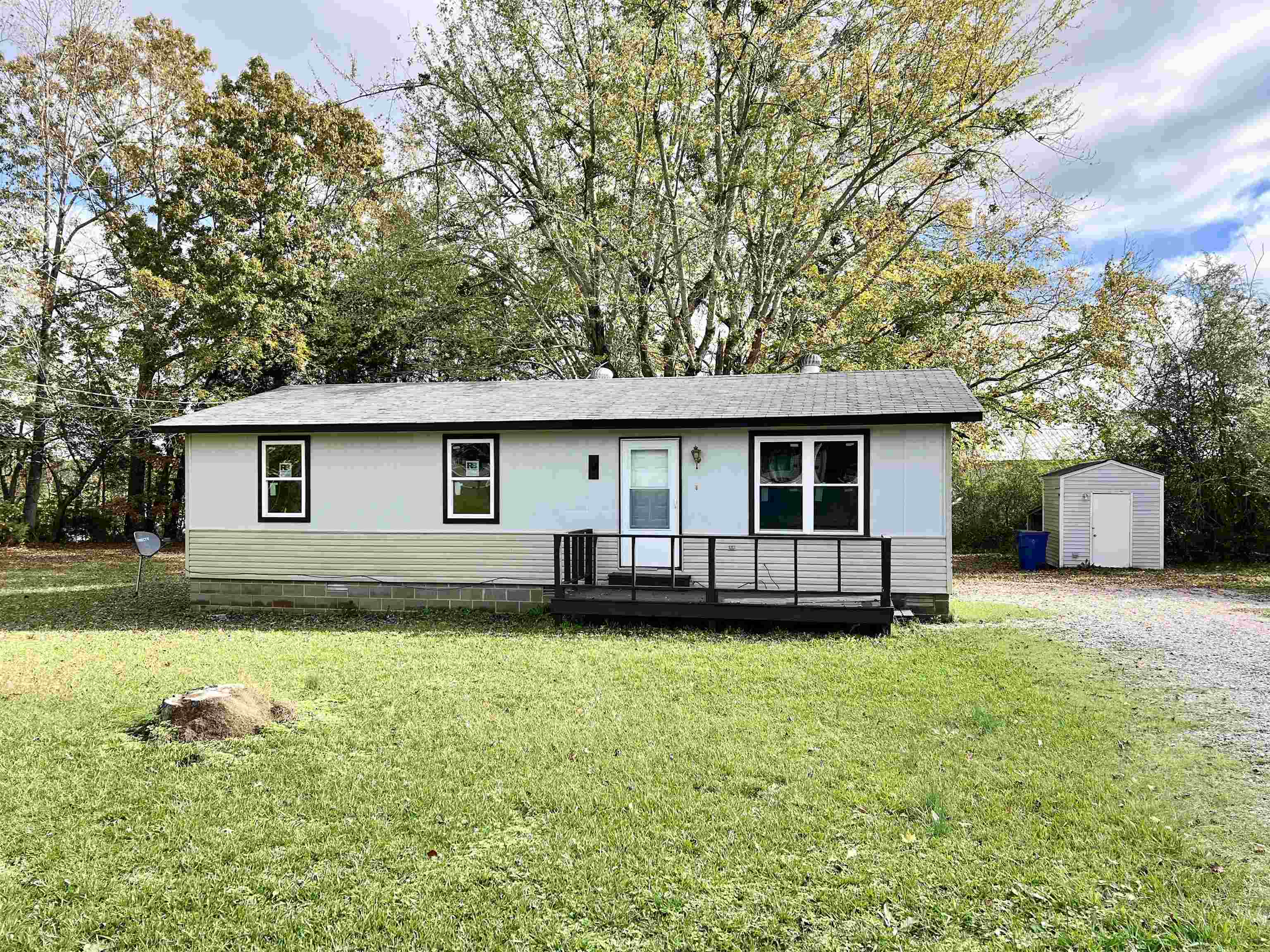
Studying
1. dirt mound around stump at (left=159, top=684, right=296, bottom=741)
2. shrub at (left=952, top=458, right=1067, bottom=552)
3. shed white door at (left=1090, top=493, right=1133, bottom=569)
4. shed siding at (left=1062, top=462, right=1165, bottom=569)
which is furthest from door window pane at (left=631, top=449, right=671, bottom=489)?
shrub at (left=952, top=458, right=1067, bottom=552)

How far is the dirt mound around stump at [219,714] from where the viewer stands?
5070mm

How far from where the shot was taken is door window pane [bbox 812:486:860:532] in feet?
32.8

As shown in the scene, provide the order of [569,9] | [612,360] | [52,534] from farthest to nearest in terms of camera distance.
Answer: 1. [52,534]
2. [612,360]
3. [569,9]

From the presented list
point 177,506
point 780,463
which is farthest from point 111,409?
point 780,463

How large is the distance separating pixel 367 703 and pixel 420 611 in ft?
16.2

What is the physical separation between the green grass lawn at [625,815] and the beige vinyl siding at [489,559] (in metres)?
2.86

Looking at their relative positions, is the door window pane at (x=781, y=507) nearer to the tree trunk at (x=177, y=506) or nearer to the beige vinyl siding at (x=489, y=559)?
the beige vinyl siding at (x=489, y=559)

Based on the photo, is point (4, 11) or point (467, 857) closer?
point (467, 857)

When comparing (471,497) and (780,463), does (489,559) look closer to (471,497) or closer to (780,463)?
(471,497)

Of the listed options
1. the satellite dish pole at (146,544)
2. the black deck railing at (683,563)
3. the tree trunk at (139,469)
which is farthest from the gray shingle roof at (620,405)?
the tree trunk at (139,469)

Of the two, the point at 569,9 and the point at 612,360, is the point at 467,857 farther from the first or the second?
the point at 569,9

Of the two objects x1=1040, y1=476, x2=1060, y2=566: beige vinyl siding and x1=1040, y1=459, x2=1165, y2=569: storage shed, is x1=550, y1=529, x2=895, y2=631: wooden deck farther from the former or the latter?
x1=1040, y1=476, x2=1060, y2=566: beige vinyl siding

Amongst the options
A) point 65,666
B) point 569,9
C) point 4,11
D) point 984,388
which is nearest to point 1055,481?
point 984,388

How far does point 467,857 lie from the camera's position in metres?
3.49
